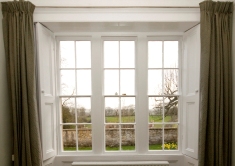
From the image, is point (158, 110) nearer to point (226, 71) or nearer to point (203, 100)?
point (203, 100)

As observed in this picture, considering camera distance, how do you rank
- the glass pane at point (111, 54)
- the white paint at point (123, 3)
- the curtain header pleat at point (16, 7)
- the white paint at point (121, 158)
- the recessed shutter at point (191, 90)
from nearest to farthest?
the curtain header pleat at point (16, 7)
the white paint at point (123, 3)
the recessed shutter at point (191, 90)
the white paint at point (121, 158)
the glass pane at point (111, 54)

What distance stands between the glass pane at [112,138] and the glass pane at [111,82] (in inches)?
24.1

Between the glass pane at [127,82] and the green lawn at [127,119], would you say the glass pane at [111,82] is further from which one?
the green lawn at [127,119]

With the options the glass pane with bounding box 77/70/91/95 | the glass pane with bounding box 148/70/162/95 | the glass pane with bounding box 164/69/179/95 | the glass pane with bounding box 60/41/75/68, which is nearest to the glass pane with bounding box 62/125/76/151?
the glass pane with bounding box 77/70/91/95

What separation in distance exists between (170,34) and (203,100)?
126 centimetres

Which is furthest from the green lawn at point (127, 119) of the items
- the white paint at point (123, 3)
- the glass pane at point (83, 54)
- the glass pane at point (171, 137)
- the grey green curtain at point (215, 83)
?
the white paint at point (123, 3)

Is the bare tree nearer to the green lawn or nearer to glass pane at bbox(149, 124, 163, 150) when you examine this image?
the green lawn

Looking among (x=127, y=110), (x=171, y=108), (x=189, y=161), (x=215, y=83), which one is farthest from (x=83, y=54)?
(x=189, y=161)

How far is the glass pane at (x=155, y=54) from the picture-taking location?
337cm

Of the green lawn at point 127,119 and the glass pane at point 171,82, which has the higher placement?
the glass pane at point 171,82

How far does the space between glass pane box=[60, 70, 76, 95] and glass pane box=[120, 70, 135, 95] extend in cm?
85

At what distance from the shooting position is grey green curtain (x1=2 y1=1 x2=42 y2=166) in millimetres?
2570

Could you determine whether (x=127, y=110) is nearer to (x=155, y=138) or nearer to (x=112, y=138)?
(x=112, y=138)

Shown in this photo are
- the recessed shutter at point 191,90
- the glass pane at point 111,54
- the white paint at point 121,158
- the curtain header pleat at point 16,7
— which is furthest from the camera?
the glass pane at point 111,54
